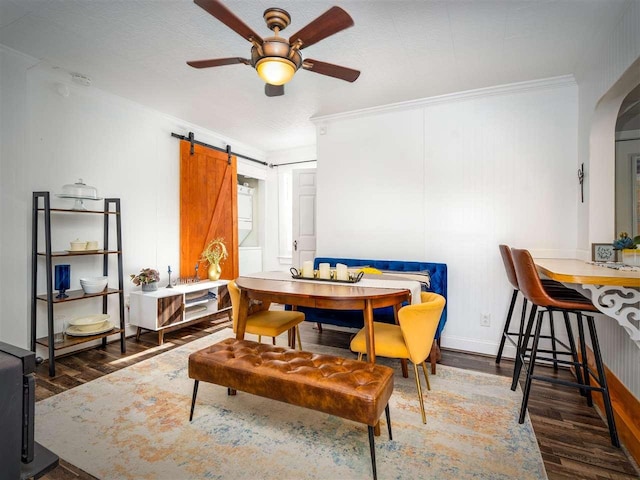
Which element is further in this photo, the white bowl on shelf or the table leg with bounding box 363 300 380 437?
the white bowl on shelf

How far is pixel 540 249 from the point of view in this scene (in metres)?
3.07

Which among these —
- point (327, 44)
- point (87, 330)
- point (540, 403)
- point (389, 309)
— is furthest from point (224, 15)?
point (540, 403)

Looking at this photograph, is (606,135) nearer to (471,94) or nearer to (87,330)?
(471,94)

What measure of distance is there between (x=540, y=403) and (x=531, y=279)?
3.25 ft

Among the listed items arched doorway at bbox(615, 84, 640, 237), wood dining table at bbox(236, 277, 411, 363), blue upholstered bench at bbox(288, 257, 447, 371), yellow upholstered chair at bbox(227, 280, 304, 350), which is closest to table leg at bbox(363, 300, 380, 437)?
wood dining table at bbox(236, 277, 411, 363)

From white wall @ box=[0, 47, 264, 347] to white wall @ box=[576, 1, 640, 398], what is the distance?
14.4 ft

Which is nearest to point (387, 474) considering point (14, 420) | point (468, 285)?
point (14, 420)

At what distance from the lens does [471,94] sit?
3287mm

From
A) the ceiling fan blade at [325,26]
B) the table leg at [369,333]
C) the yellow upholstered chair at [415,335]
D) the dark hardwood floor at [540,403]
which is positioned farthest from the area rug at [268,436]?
the ceiling fan blade at [325,26]

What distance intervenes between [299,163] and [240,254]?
194cm

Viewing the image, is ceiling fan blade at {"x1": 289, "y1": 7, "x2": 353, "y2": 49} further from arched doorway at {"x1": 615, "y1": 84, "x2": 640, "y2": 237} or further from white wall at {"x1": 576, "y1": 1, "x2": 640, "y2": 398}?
arched doorway at {"x1": 615, "y1": 84, "x2": 640, "y2": 237}

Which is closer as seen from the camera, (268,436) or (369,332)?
(268,436)

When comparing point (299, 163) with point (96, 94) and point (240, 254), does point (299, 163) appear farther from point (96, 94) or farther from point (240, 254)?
point (96, 94)

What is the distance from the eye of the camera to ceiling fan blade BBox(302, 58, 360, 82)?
6.47 ft
